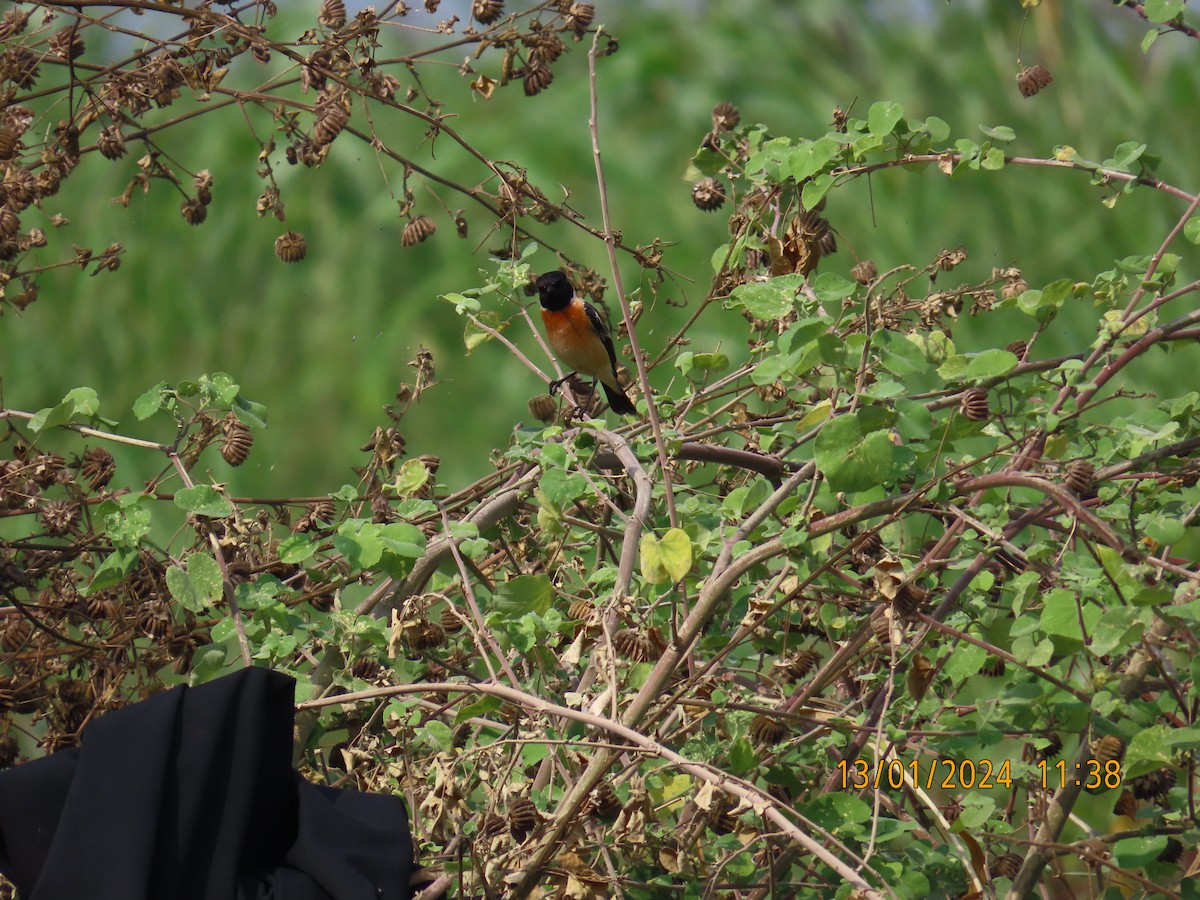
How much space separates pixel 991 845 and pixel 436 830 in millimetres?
1034

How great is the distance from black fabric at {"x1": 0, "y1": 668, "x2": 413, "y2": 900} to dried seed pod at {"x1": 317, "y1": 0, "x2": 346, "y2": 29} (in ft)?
6.68

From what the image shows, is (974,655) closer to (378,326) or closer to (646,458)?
(646,458)

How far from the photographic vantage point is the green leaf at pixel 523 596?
221 centimetres

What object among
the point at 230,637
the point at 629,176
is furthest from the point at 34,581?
the point at 629,176

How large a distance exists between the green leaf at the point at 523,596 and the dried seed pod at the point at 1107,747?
0.87 m

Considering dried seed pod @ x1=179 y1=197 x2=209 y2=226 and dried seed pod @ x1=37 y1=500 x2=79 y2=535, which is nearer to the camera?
dried seed pod @ x1=37 y1=500 x2=79 y2=535

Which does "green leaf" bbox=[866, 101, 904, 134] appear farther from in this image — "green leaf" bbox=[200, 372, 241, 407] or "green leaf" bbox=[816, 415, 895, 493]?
"green leaf" bbox=[200, 372, 241, 407]

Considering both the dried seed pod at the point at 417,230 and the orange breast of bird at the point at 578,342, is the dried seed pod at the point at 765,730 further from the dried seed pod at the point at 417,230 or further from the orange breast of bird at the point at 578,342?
the orange breast of bird at the point at 578,342

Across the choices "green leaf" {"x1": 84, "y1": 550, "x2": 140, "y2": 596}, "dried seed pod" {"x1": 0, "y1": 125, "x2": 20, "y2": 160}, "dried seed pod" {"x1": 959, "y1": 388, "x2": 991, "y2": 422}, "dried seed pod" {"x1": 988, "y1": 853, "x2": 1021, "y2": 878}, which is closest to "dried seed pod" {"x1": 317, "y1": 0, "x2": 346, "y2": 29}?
"dried seed pod" {"x1": 0, "y1": 125, "x2": 20, "y2": 160}

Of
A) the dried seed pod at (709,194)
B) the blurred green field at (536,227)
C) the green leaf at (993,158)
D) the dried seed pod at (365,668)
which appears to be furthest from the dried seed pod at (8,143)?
the blurred green field at (536,227)

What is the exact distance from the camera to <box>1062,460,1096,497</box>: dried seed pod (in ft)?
6.27

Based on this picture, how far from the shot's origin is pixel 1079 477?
1919 mm

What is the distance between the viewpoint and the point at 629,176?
7.90 meters

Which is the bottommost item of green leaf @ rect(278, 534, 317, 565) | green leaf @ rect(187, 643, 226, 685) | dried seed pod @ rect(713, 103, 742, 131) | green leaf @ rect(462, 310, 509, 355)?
green leaf @ rect(187, 643, 226, 685)
